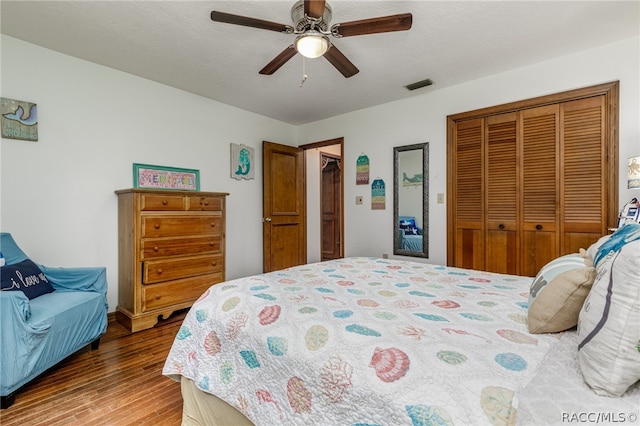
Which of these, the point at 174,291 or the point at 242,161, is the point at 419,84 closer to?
the point at 242,161

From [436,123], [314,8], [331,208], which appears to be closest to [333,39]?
[314,8]

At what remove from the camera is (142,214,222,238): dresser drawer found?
2711mm

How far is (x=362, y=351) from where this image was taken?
91 centimetres

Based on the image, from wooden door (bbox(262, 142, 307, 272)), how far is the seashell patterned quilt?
2.63 meters

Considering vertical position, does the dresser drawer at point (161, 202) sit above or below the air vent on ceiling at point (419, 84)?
below

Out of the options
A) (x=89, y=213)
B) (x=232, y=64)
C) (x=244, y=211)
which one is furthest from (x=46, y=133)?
(x=244, y=211)

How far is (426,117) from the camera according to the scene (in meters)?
3.56

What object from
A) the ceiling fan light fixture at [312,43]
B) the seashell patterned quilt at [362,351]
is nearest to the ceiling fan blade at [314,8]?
the ceiling fan light fixture at [312,43]

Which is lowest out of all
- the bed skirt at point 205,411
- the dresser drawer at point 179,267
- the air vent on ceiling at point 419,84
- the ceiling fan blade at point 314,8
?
the bed skirt at point 205,411

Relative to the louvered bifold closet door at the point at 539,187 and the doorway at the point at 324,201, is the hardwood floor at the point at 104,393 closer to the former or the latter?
the doorway at the point at 324,201

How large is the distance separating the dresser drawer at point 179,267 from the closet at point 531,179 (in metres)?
2.65

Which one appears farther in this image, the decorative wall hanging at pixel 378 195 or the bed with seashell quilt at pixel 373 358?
Result: the decorative wall hanging at pixel 378 195

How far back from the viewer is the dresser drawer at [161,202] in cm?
268

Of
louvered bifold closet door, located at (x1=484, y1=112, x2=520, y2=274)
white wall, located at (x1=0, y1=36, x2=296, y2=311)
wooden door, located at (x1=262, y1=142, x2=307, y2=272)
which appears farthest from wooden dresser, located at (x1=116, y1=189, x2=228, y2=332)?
louvered bifold closet door, located at (x1=484, y1=112, x2=520, y2=274)
